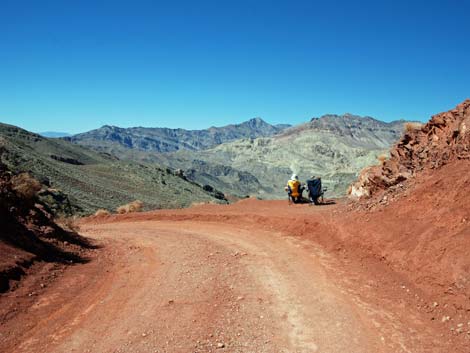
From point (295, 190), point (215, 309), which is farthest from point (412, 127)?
point (215, 309)

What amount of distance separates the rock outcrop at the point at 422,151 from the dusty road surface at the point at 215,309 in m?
4.59

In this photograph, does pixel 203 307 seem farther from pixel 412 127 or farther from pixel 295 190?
pixel 295 190

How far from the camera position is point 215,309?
7801 millimetres

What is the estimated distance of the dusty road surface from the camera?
653 centimetres

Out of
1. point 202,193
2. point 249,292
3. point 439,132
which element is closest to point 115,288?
point 249,292

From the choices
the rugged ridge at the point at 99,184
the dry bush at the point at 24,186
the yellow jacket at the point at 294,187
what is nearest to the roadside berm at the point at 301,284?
the dry bush at the point at 24,186

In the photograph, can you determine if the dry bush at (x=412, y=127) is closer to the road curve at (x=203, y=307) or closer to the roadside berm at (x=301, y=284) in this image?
the roadside berm at (x=301, y=284)

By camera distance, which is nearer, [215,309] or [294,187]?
[215,309]

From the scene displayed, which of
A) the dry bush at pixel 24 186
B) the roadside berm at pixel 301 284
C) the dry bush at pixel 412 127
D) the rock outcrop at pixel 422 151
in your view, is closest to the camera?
the roadside berm at pixel 301 284

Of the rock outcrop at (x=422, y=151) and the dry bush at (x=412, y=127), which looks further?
the dry bush at (x=412, y=127)

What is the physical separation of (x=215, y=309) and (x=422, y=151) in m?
10.0

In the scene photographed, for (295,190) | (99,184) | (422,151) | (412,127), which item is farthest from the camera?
(99,184)

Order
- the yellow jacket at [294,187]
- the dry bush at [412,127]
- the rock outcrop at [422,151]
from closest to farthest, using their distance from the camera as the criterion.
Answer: the rock outcrop at [422,151], the dry bush at [412,127], the yellow jacket at [294,187]

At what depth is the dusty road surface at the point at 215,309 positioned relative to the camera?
6.53 metres
